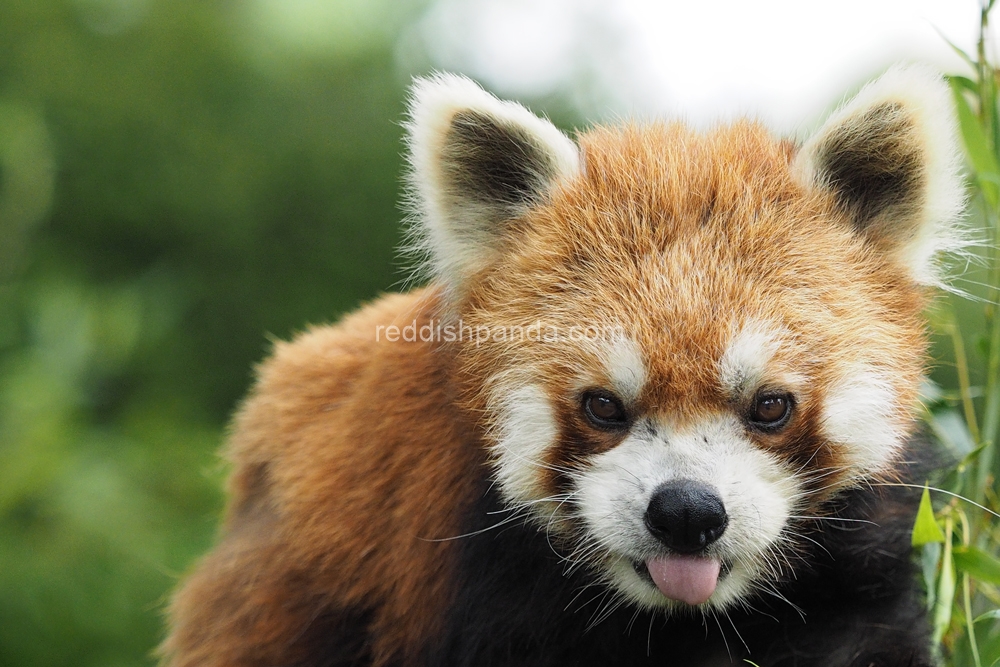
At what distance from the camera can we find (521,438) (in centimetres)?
168

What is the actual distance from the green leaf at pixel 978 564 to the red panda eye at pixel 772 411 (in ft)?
1.34

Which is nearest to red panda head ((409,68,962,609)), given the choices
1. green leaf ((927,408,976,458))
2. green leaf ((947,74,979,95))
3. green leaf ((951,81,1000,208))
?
green leaf ((951,81,1000,208))

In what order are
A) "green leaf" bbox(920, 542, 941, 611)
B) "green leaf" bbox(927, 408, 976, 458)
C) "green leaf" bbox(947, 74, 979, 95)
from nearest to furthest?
"green leaf" bbox(920, 542, 941, 611) → "green leaf" bbox(947, 74, 979, 95) → "green leaf" bbox(927, 408, 976, 458)

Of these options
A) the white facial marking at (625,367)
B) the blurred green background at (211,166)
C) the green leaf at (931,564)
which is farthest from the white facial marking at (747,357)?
the blurred green background at (211,166)

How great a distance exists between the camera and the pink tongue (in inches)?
61.3

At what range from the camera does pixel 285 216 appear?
21.1 feet

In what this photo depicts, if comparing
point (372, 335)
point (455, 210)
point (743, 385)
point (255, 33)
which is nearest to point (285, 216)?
point (255, 33)

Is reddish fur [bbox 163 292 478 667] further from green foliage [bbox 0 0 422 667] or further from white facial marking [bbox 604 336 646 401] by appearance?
green foliage [bbox 0 0 422 667]

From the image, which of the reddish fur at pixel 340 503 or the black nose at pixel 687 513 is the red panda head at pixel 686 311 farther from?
the reddish fur at pixel 340 503

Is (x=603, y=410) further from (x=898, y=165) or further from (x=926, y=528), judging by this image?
(x=898, y=165)

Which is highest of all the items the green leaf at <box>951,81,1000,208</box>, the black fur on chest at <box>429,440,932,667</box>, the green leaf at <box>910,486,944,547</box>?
the green leaf at <box>951,81,1000,208</box>

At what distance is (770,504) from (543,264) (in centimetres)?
59

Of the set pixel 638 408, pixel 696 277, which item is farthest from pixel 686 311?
pixel 638 408

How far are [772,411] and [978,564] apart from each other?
1.49ft
